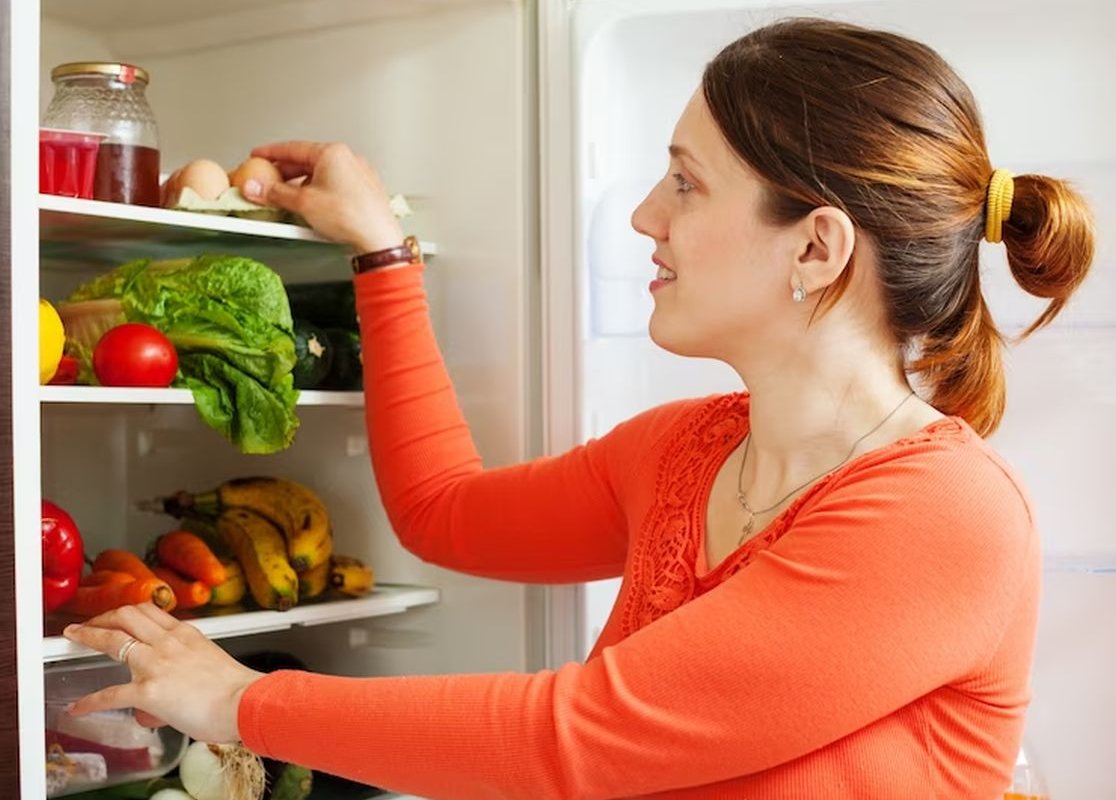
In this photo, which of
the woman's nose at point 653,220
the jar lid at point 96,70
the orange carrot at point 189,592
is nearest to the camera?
the woman's nose at point 653,220

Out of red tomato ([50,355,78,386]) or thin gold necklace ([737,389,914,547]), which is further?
red tomato ([50,355,78,386])

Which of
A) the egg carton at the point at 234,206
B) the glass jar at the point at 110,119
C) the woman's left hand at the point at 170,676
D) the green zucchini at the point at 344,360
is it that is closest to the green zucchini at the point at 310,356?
the green zucchini at the point at 344,360

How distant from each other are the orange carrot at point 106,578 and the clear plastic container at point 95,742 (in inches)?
4.2

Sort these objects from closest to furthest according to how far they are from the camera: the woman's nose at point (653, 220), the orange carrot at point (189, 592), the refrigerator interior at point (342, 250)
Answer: the woman's nose at point (653, 220), the orange carrot at point (189, 592), the refrigerator interior at point (342, 250)

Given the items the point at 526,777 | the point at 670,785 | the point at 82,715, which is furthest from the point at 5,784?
the point at 670,785

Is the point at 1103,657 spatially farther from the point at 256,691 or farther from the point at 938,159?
the point at 256,691

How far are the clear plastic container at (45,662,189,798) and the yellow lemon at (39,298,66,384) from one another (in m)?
0.28

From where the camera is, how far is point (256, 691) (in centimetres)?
124

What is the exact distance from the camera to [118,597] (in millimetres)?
1449

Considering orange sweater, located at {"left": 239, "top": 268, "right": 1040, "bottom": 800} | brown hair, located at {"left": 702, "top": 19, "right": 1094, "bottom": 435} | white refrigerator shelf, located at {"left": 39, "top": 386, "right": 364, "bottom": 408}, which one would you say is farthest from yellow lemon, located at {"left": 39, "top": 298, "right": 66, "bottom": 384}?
brown hair, located at {"left": 702, "top": 19, "right": 1094, "bottom": 435}

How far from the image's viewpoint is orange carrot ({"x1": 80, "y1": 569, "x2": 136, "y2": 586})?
1473 millimetres

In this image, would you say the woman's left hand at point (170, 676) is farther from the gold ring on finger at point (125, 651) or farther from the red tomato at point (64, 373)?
the red tomato at point (64, 373)

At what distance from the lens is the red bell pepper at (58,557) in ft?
4.57

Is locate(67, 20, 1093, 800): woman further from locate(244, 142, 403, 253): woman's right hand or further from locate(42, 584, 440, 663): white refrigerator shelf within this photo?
locate(244, 142, 403, 253): woman's right hand
